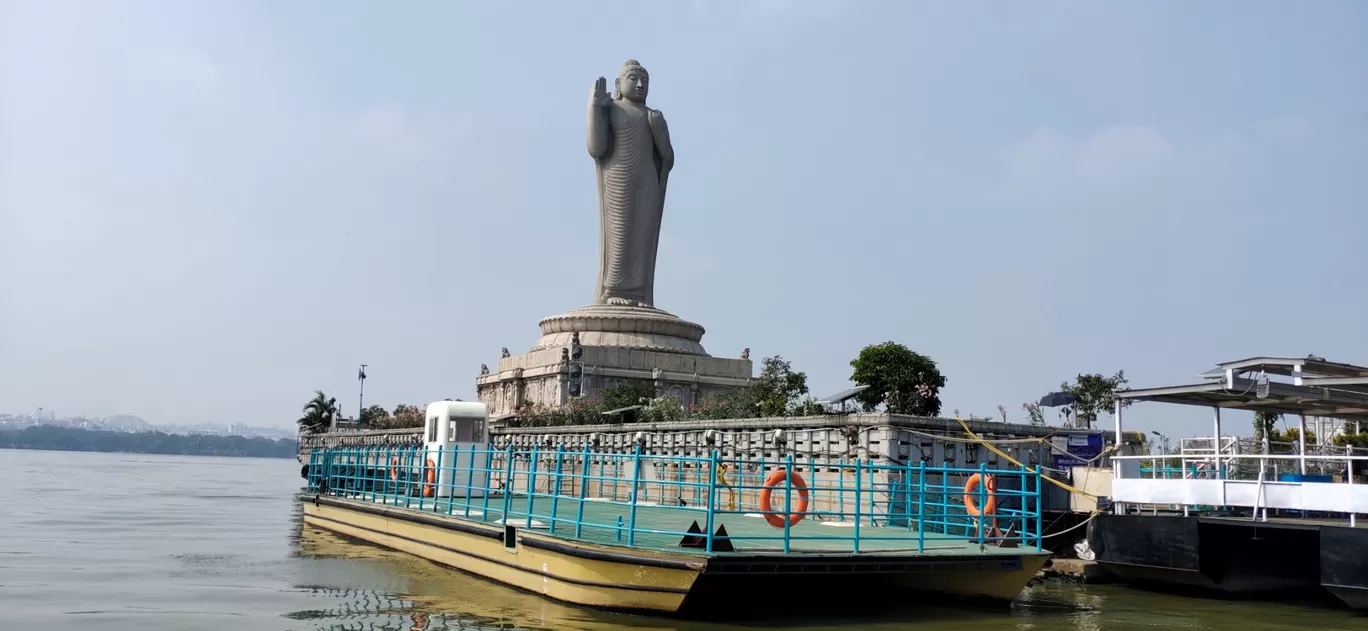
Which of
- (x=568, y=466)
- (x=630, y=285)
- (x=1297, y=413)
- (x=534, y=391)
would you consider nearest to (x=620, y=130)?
(x=630, y=285)

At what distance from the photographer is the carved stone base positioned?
36.5 metres

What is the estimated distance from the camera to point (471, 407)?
741 inches

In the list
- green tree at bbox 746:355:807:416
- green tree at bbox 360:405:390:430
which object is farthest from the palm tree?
green tree at bbox 746:355:807:416

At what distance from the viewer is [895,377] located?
2761 cm

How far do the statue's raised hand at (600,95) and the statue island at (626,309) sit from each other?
1.4 inches

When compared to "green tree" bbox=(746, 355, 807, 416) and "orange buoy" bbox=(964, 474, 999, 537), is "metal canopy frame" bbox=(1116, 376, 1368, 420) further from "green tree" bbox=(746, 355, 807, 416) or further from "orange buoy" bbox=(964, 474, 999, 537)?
"green tree" bbox=(746, 355, 807, 416)

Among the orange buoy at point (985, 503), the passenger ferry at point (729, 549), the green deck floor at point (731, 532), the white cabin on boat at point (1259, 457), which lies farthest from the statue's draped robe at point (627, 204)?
the orange buoy at point (985, 503)

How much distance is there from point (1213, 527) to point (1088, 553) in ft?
7.00

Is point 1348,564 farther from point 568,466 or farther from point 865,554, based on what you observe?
point 568,466

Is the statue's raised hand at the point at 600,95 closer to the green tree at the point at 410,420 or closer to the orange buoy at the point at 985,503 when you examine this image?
the green tree at the point at 410,420

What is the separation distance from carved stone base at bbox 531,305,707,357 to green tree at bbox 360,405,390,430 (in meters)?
→ 18.3

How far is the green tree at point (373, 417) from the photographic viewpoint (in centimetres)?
5393

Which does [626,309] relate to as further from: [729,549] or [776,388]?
[729,549]

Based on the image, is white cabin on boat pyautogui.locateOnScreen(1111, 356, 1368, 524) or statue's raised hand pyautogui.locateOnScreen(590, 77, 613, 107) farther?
statue's raised hand pyautogui.locateOnScreen(590, 77, 613, 107)
